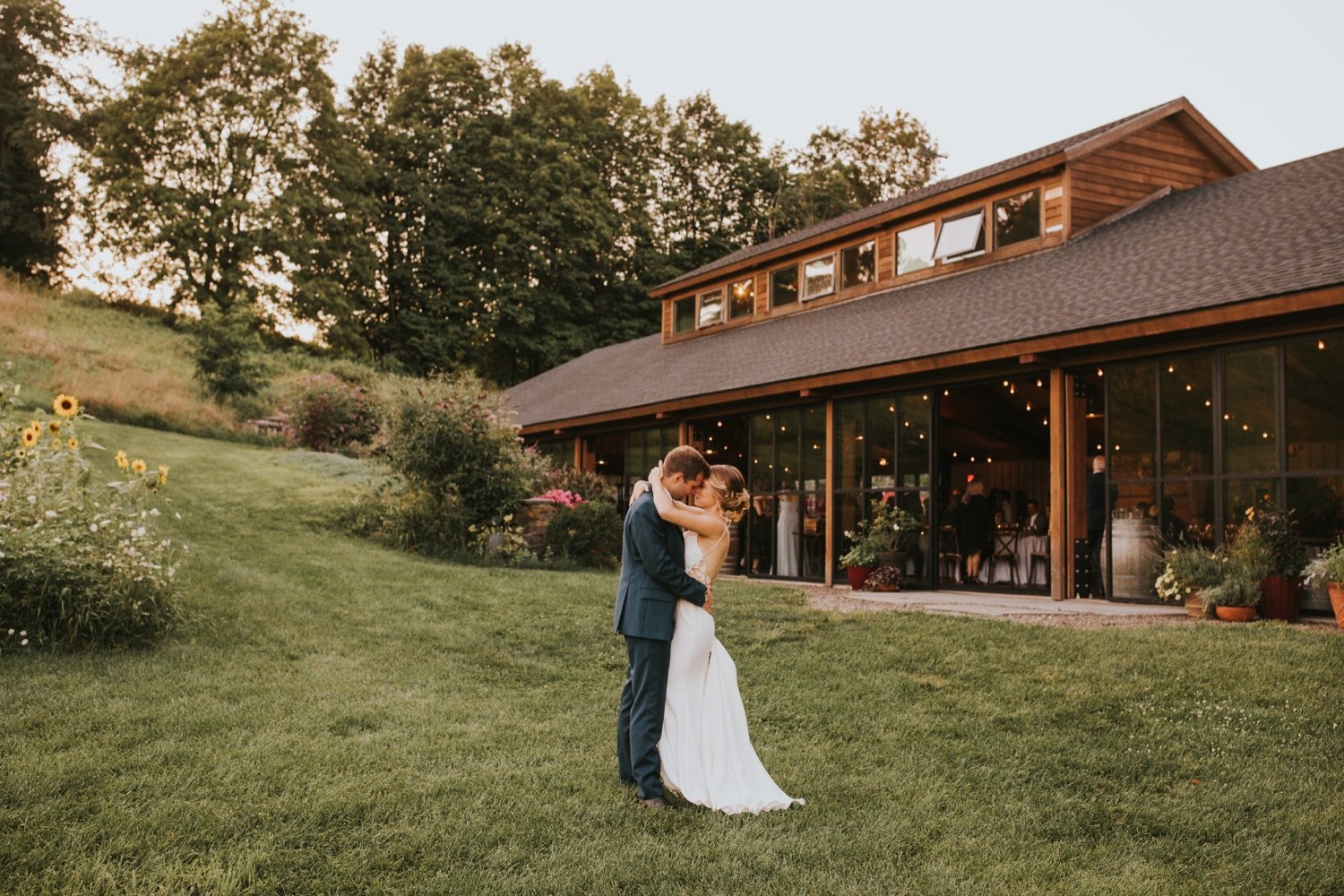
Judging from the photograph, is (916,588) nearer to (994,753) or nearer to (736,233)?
(994,753)

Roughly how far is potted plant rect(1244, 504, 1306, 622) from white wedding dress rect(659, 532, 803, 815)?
6316mm

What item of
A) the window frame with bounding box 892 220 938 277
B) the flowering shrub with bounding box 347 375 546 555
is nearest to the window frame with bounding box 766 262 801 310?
the window frame with bounding box 892 220 938 277

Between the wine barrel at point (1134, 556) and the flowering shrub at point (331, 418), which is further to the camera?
the flowering shrub at point (331, 418)

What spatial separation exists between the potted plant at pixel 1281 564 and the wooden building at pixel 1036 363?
0.29 m

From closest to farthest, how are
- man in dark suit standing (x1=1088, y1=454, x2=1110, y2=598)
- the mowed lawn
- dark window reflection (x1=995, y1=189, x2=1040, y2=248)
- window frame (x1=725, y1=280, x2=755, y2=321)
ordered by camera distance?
the mowed lawn < man in dark suit standing (x1=1088, y1=454, x2=1110, y2=598) < dark window reflection (x1=995, y1=189, x2=1040, y2=248) < window frame (x1=725, y1=280, x2=755, y2=321)

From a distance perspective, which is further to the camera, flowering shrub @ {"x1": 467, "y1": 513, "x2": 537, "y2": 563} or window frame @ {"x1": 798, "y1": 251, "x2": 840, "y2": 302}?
window frame @ {"x1": 798, "y1": 251, "x2": 840, "y2": 302}

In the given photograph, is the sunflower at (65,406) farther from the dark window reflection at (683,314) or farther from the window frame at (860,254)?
the dark window reflection at (683,314)

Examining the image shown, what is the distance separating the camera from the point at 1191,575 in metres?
9.43

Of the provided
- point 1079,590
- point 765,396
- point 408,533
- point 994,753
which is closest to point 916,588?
point 1079,590

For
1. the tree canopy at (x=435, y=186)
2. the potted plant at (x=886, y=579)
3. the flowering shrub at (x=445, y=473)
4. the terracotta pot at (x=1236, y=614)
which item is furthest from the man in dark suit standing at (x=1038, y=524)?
the tree canopy at (x=435, y=186)

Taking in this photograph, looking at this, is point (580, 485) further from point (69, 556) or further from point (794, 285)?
point (69, 556)

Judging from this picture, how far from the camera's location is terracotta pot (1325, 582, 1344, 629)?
8.21 metres

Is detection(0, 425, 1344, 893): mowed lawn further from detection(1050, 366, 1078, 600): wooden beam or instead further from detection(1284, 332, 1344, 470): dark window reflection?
detection(1050, 366, 1078, 600): wooden beam

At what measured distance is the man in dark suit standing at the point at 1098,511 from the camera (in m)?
11.0
